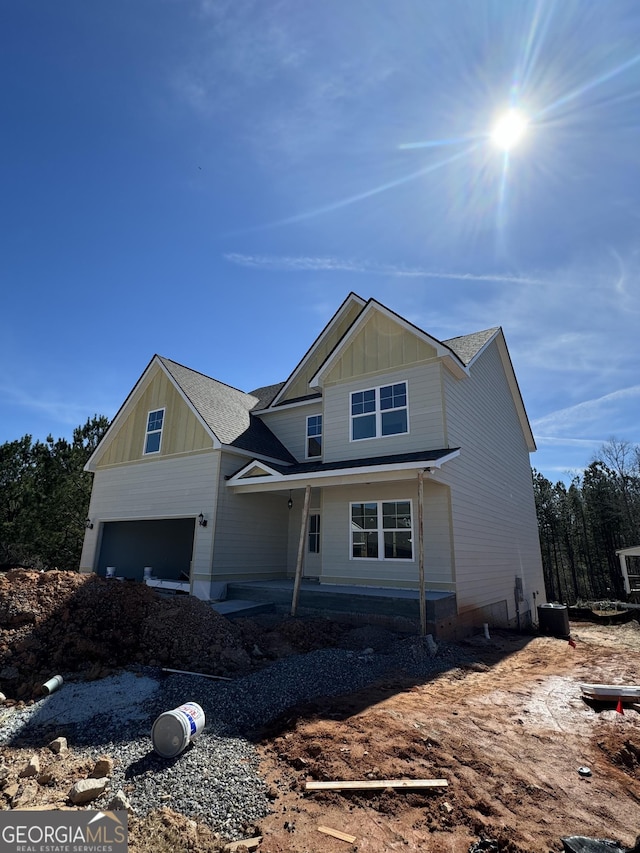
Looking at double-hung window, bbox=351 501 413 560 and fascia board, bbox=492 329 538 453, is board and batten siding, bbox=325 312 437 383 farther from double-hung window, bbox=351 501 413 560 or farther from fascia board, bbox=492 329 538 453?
double-hung window, bbox=351 501 413 560

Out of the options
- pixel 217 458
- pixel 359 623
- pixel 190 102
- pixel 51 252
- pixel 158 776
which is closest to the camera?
pixel 158 776

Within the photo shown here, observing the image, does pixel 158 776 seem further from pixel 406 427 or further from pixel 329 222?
pixel 329 222

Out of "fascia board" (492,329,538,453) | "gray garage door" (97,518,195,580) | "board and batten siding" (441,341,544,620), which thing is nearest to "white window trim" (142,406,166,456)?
"gray garage door" (97,518,195,580)

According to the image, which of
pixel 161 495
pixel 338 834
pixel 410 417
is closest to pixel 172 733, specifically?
pixel 338 834

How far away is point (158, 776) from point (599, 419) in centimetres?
3897

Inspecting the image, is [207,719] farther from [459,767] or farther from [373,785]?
[459,767]

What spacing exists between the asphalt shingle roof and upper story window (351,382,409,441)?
3819 mm

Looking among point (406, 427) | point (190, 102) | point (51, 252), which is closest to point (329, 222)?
point (190, 102)

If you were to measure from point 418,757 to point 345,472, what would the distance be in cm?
750

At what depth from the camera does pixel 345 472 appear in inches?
448

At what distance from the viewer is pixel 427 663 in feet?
26.8

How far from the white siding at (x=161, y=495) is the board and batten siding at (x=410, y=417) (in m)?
4.01

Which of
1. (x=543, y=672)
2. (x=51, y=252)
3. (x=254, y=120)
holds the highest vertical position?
(x=254, y=120)

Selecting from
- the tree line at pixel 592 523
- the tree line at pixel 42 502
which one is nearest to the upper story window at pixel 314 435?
the tree line at pixel 42 502
